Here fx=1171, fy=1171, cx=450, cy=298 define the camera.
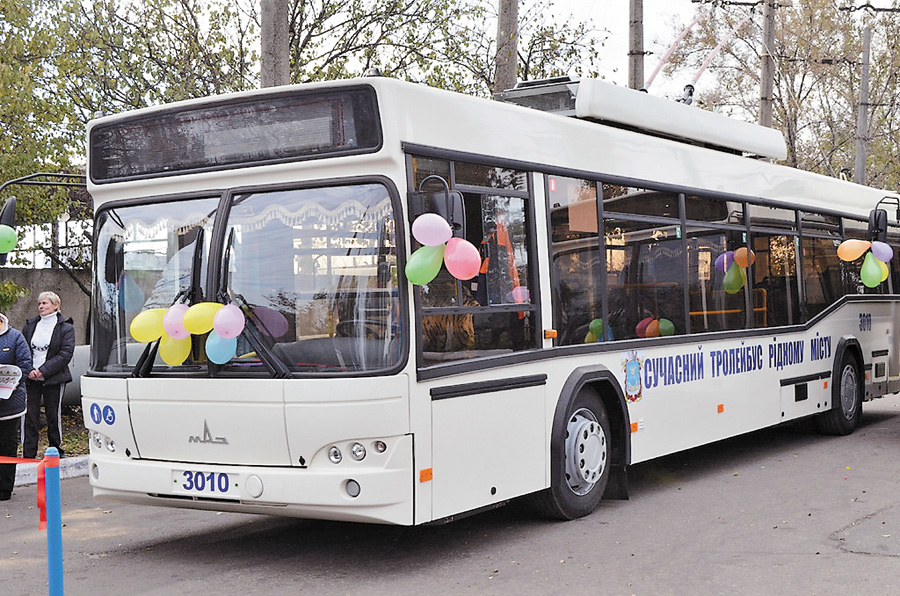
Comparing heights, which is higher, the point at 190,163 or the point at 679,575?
the point at 190,163

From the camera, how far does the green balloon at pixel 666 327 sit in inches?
370

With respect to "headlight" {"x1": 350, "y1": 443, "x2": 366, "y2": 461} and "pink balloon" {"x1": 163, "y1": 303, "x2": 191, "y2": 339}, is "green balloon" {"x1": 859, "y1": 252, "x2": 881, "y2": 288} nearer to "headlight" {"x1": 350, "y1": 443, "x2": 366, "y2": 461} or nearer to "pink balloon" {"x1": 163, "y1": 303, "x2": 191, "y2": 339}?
"headlight" {"x1": 350, "y1": 443, "x2": 366, "y2": 461}

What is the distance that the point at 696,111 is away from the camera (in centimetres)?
1050

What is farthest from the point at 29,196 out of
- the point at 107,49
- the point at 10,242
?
the point at 10,242

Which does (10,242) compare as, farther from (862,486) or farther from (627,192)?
(862,486)

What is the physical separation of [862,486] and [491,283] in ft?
13.5

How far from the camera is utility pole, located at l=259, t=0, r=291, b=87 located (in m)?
12.1

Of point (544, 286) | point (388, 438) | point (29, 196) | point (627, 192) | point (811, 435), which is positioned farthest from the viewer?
point (29, 196)

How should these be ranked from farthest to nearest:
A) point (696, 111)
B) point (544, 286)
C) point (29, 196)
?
1. point (29, 196)
2. point (696, 111)
3. point (544, 286)

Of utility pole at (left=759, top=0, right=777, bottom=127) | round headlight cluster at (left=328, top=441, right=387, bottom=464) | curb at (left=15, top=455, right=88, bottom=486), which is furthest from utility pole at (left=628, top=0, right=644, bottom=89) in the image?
round headlight cluster at (left=328, top=441, right=387, bottom=464)

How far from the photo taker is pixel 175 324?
22.1ft

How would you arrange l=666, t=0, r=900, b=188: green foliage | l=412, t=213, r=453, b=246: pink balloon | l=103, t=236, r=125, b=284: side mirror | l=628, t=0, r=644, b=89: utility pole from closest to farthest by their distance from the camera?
l=412, t=213, r=453, b=246: pink balloon, l=103, t=236, r=125, b=284: side mirror, l=628, t=0, r=644, b=89: utility pole, l=666, t=0, r=900, b=188: green foliage

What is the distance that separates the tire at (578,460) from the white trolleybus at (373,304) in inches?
0.8

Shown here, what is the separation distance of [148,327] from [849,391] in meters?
8.76
